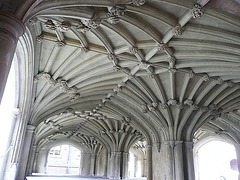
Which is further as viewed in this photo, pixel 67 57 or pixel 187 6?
pixel 67 57

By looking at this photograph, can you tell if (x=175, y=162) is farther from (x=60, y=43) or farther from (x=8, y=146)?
(x=60, y=43)

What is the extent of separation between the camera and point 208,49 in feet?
25.2

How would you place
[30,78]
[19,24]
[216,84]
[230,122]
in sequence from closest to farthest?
[19,24]
[30,78]
[216,84]
[230,122]

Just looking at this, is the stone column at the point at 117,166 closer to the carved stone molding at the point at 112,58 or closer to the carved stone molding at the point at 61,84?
the carved stone molding at the point at 61,84

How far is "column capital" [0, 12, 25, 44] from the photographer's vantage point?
3.24 meters

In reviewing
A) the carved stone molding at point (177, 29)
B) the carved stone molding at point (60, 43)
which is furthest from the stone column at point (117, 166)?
the carved stone molding at point (177, 29)

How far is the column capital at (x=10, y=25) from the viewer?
10.6ft

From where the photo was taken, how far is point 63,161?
34.6 metres

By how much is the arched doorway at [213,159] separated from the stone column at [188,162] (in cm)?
1015

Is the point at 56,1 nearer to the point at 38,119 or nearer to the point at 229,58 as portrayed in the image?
the point at 229,58

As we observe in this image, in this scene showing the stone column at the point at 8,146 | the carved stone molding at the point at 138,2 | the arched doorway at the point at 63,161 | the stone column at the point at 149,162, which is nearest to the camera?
the carved stone molding at the point at 138,2

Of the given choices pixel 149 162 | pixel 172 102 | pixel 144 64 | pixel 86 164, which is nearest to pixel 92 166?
pixel 86 164

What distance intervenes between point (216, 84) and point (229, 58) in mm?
3583

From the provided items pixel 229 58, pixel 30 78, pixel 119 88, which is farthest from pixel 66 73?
pixel 229 58
